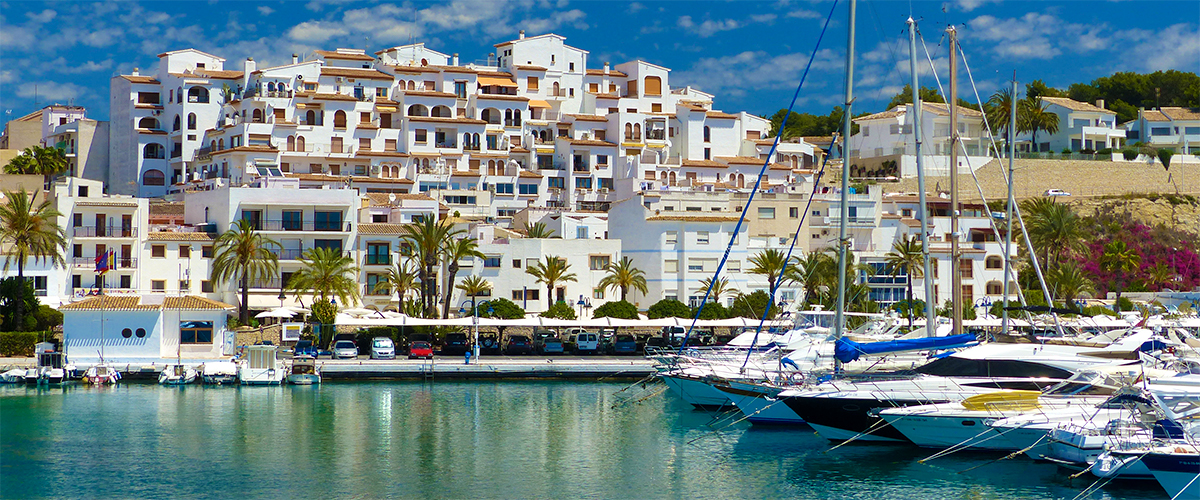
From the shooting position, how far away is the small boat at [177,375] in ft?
173

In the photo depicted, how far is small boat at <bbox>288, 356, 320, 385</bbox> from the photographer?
53750mm

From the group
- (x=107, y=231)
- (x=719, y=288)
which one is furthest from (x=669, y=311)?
(x=107, y=231)

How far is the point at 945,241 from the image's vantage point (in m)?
86.7

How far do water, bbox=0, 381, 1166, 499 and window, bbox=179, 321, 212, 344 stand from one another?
26.3 ft

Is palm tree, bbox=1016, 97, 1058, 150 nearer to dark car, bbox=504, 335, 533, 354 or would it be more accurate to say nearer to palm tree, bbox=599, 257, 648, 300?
palm tree, bbox=599, 257, 648, 300

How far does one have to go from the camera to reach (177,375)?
53.1 meters

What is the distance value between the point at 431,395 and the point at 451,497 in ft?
69.8

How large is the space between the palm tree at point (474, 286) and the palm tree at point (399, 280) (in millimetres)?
2825

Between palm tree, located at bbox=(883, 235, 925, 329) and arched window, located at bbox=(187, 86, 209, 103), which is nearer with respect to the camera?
palm tree, located at bbox=(883, 235, 925, 329)

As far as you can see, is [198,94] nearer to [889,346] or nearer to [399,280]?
[399,280]

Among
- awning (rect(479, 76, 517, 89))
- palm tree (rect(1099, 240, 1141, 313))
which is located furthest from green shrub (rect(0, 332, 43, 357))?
palm tree (rect(1099, 240, 1141, 313))

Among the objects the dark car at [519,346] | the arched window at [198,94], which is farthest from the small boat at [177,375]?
the arched window at [198,94]

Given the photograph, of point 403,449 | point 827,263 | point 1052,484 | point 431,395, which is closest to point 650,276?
point 827,263

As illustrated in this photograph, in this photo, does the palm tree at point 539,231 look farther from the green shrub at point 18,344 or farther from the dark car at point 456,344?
the green shrub at point 18,344
